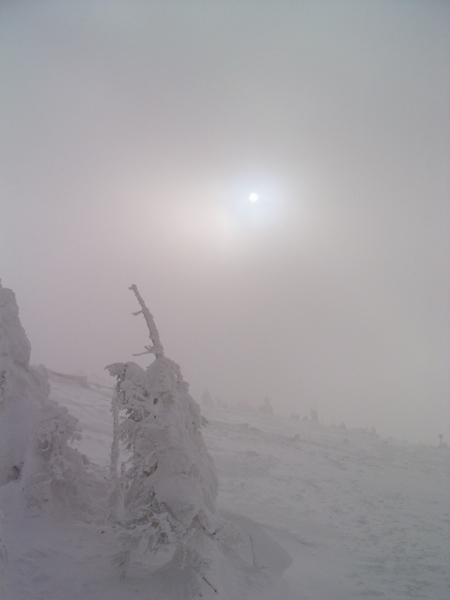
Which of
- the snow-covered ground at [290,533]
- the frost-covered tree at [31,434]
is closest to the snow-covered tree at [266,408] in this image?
the snow-covered ground at [290,533]

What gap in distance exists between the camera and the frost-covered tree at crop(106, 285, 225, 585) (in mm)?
8883

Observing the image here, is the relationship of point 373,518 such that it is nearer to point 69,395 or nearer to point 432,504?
point 432,504

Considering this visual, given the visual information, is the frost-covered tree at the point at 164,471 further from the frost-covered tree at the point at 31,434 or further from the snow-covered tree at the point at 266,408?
the snow-covered tree at the point at 266,408

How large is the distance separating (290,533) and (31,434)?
12546mm

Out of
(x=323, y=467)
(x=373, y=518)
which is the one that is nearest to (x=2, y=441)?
(x=373, y=518)

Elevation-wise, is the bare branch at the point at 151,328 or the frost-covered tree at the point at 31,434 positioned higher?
the bare branch at the point at 151,328

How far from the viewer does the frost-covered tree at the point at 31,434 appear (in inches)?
444

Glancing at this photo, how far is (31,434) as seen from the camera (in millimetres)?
12125

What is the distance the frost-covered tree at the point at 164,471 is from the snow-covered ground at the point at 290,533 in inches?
33.7

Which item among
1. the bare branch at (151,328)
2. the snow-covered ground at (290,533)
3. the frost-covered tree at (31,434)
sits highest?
the bare branch at (151,328)

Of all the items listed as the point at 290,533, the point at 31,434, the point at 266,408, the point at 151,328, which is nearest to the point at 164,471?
the point at 151,328

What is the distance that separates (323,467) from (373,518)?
33.1 feet

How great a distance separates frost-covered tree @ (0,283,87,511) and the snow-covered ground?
2.52 ft

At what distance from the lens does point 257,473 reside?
24719 mm
